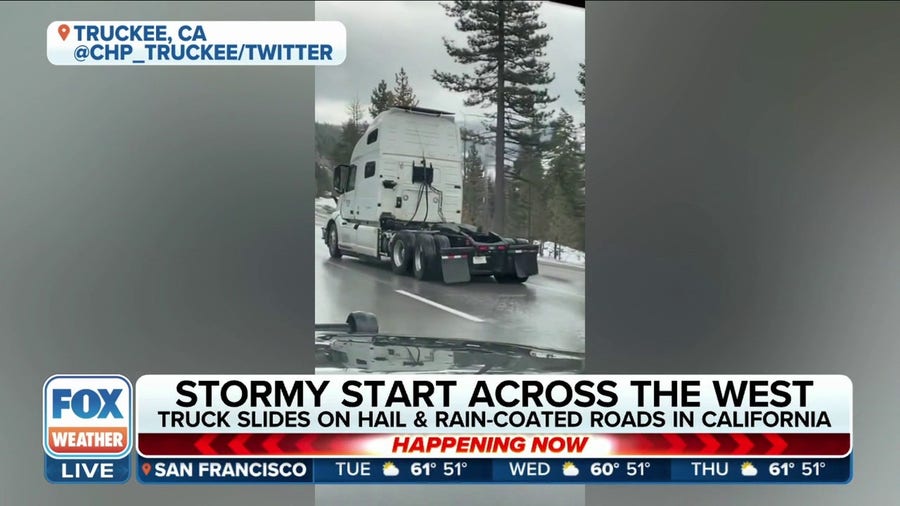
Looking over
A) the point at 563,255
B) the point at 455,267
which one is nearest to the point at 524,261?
the point at 563,255

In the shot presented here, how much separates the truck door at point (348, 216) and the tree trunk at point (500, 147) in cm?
64

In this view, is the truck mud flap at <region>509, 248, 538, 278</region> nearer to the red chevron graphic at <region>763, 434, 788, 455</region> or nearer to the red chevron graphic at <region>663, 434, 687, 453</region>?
the red chevron graphic at <region>663, 434, 687, 453</region>

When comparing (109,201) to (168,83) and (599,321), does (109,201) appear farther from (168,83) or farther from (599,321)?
(599,321)

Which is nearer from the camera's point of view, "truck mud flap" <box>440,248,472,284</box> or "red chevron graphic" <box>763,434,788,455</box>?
"red chevron graphic" <box>763,434,788,455</box>

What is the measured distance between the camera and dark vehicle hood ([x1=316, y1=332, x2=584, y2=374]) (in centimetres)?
200

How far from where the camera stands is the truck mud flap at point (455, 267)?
82.4 inches

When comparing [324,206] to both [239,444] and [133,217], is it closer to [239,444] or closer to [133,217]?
[133,217]

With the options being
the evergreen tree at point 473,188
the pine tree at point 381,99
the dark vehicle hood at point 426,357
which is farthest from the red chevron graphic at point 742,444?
the pine tree at point 381,99

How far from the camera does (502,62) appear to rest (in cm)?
203

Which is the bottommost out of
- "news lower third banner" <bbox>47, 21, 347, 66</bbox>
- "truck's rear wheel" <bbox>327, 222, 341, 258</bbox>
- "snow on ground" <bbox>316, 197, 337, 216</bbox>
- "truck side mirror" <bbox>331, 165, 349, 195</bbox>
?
"truck's rear wheel" <bbox>327, 222, 341, 258</bbox>

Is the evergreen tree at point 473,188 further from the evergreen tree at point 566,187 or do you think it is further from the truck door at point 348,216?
the truck door at point 348,216

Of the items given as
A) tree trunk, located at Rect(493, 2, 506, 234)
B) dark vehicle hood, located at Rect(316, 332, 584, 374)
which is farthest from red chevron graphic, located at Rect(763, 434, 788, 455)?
tree trunk, located at Rect(493, 2, 506, 234)

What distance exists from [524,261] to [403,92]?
93 cm

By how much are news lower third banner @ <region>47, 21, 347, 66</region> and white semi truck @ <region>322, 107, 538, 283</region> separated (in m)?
0.57
